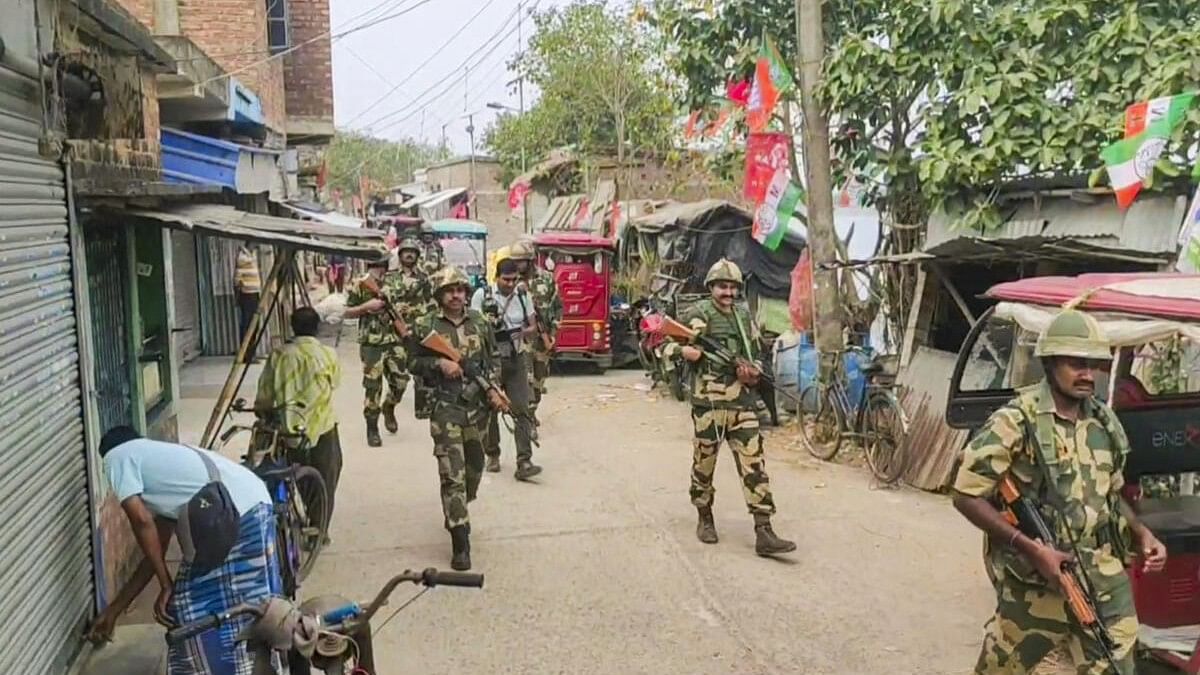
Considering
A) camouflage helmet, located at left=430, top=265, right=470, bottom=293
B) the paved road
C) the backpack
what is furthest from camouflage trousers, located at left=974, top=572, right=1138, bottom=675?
camouflage helmet, located at left=430, top=265, right=470, bottom=293

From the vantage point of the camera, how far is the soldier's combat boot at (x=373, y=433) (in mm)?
9711

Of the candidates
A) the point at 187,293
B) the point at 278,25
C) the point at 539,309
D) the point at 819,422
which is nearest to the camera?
the point at 819,422

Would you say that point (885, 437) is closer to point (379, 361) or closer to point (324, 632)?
point (379, 361)

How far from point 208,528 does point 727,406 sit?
3600 millimetres

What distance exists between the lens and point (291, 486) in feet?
18.3

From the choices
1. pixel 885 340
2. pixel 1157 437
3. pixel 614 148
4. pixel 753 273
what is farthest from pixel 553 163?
pixel 1157 437

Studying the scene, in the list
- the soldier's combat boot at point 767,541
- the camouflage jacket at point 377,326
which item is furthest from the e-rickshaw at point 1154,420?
the camouflage jacket at point 377,326

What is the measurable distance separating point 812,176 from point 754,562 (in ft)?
15.2

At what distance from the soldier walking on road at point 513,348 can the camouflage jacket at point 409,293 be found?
1.09 meters

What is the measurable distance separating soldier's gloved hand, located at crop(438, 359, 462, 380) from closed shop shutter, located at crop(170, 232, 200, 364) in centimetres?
813

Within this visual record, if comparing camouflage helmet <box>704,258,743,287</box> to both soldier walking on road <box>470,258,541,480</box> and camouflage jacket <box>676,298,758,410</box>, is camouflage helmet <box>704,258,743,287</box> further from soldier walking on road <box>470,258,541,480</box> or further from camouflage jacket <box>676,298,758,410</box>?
soldier walking on road <box>470,258,541,480</box>

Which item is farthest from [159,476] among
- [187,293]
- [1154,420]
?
[187,293]

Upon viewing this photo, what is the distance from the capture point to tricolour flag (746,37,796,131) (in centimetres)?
984

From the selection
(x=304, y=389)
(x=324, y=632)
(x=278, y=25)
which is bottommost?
(x=324, y=632)
